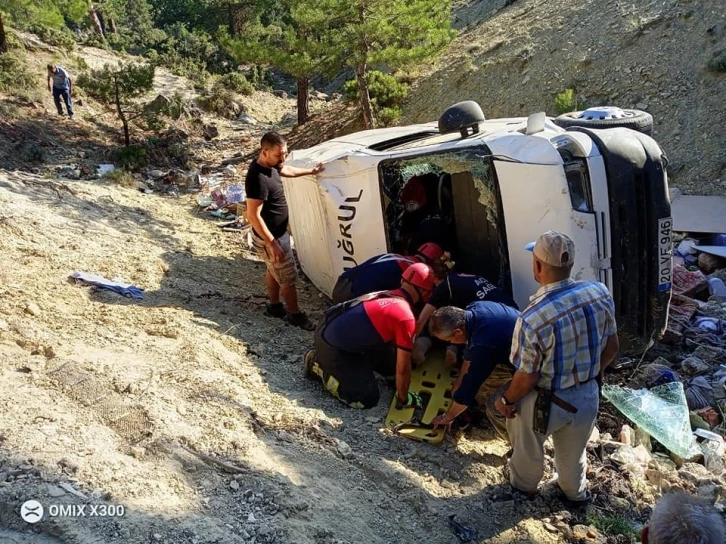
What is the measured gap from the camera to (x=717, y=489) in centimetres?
372

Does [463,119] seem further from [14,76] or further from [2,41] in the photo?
[2,41]

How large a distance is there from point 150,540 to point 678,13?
40.9ft

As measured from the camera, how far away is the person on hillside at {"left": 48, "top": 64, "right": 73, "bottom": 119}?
13.9m

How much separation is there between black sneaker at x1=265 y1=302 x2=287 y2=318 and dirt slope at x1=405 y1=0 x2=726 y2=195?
5876mm

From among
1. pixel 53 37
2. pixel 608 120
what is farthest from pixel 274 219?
pixel 53 37

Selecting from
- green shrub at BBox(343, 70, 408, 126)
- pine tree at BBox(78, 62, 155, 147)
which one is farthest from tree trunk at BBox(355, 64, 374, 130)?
pine tree at BBox(78, 62, 155, 147)

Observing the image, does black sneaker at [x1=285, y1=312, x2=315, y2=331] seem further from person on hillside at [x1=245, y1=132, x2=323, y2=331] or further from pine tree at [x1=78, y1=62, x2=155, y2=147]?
pine tree at [x1=78, y1=62, x2=155, y2=147]

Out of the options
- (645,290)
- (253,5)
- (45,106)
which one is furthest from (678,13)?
(253,5)

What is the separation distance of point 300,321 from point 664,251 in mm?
3013

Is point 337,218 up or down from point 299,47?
down

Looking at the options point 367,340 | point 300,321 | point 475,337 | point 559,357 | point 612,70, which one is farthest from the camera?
point 612,70

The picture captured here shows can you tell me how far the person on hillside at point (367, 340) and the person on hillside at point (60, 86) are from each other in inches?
481

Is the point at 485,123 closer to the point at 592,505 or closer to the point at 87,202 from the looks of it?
the point at 592,505

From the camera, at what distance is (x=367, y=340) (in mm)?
4211
